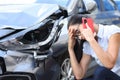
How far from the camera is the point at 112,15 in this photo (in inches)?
265

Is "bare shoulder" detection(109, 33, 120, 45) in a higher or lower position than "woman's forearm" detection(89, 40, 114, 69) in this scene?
higher

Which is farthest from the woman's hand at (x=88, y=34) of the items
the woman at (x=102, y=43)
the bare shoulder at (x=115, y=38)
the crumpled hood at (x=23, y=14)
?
the crumpled hood at (x=23, y=14)

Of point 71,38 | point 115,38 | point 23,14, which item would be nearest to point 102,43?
point 115,38

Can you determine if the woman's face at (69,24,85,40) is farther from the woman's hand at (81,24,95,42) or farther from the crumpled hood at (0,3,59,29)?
the crumpled hood at (0,3,59,29)

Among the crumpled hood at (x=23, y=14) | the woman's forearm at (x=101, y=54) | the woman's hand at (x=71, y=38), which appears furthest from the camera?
the crumpled hood at (x=23, y=14)

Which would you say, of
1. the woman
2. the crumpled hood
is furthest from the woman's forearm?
the crumpled hood

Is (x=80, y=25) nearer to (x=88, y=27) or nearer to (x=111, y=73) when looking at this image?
(x=88, y=27)

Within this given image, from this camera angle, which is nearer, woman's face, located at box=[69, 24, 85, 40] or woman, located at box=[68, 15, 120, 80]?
woman, located at box=[68, 15, 120, 80]

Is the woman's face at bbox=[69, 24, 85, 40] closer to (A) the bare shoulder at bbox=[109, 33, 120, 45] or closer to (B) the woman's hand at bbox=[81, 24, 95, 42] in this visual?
(B) the woman's hand at bbox=[81, 24, 95, 42]

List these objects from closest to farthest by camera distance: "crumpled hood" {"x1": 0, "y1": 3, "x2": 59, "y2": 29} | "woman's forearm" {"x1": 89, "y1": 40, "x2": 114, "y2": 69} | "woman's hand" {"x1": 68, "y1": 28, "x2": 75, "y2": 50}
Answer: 1. "woman's forearm" {"x1": 89, "y1": 40, "x2": 114, "y2": 69}
2. "woman's hand" {"x1": 68, "y1": 28, "x2": 75, "y2": 50}
3. "crumpled hood" {"x1": 0, "y1": 3, "x2": 59, "y2": 29}

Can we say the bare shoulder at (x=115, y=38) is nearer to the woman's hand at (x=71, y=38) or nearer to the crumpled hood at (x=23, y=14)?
the woman's hand at (x=71, y=38)

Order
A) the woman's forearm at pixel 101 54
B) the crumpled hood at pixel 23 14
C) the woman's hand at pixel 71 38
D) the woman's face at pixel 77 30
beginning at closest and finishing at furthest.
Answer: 1. the woman's forearm at pixel 101 54
2. the woman's face at pixel 77 30
3. the woman's hand at pixel 71 38
4. the crumpled hood at pixel 23 14

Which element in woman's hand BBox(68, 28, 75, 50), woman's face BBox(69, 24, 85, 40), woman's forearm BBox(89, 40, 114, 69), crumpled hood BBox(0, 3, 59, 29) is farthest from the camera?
crumpled hood BBox(0, 3, 59, 29)

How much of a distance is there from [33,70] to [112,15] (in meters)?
3.25
